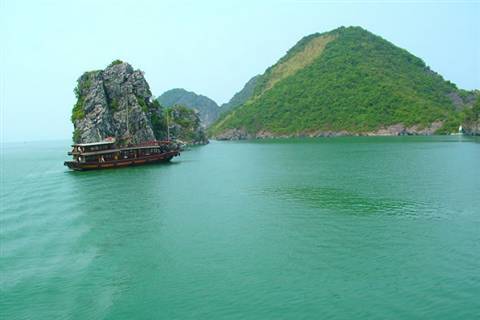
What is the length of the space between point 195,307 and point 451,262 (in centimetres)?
Result: 1446

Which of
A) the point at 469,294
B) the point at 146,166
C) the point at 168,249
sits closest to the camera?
the point at 469,294

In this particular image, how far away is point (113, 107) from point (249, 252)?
85.9 meters

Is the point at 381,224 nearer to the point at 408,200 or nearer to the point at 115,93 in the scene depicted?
the point at 408,200

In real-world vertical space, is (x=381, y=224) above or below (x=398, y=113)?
below

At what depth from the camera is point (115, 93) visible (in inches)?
4065

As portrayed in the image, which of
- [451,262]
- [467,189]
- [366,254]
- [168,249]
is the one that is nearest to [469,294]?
[451,262]

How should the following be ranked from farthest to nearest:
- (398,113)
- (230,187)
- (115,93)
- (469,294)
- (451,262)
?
(398,113)
(115,93)
(230,187)
(451,262)
(469,294)

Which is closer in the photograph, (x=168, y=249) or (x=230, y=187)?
(x=168, y=249)

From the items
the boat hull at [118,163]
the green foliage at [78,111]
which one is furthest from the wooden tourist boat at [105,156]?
the green foliage at [78,111]

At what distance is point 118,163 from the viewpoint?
77125 millimetres

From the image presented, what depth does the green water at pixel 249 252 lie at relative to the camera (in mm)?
18828

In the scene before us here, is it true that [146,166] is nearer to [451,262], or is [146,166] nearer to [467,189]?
[467,189]

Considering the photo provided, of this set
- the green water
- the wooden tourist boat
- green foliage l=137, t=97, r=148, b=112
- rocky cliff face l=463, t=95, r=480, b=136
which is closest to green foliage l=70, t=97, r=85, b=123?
green foliage l=137, t=97, r=148, b=112

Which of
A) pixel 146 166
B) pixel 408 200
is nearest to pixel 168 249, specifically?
pixel 408 200
